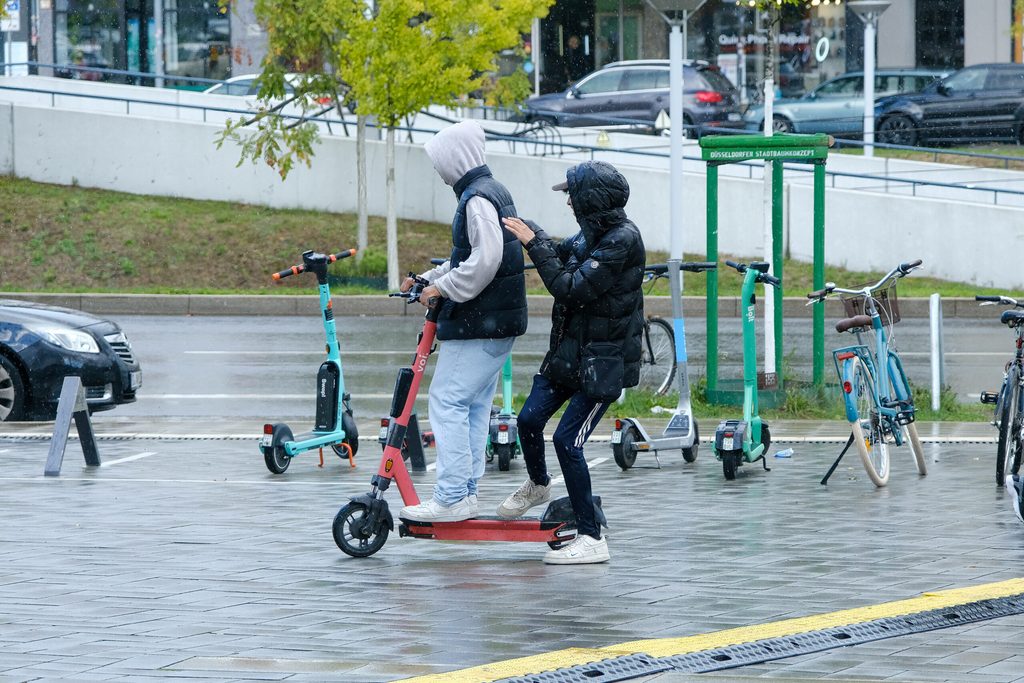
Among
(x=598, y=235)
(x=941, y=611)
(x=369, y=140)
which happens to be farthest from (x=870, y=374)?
(x=369, y=140)

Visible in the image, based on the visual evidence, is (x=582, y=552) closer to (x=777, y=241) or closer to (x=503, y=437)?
(x=503, y=437)

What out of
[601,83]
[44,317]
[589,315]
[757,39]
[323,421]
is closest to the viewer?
[589,315]

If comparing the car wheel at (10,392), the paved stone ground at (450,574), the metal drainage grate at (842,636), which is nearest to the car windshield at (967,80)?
the paved stone ground at (450,574)

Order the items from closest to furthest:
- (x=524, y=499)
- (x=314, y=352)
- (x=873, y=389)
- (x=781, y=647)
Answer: (x=781, y=647), (x=524, y=499), (x=873, y=389), (x=314, y=352)

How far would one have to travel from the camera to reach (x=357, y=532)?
22.7ft

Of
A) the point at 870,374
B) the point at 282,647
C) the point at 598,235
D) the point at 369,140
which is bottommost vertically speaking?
the point at 282,647

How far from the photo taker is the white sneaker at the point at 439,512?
6.97 metres

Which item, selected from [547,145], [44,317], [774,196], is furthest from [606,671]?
[547,145]

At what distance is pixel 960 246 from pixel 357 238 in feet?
27.5

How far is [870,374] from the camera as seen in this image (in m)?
9.10

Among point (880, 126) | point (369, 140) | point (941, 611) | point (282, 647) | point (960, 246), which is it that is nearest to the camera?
point (282, 647)

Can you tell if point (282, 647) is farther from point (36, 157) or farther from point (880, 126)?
point (880, 126)

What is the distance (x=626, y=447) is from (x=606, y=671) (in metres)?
4.31

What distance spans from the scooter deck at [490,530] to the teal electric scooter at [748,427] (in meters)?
2.19
